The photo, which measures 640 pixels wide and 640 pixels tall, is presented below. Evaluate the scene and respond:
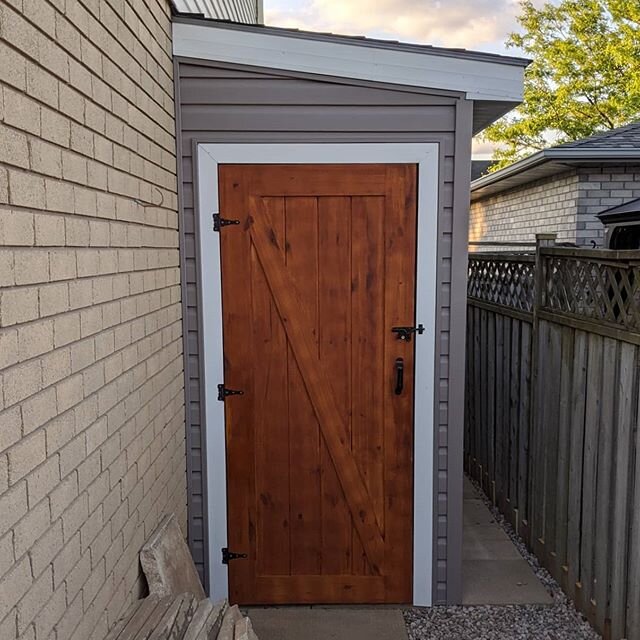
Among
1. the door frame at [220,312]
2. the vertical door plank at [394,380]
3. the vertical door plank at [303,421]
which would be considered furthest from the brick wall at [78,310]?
the vertical door plank at [394,380]

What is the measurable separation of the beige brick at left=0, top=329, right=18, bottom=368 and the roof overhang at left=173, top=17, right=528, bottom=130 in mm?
2077

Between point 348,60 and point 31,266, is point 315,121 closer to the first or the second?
point 348,60

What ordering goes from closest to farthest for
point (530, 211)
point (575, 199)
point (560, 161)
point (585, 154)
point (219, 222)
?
point (219, 222)
point (585, 154)
point (560, 161)
point (575, 199)
point (530, 211)

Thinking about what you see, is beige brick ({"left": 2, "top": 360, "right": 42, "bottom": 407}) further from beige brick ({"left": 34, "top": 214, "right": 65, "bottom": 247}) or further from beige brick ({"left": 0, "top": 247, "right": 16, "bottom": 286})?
beige brick ({"left": 34, "top": 214, "right": 65, "bottom": 247})

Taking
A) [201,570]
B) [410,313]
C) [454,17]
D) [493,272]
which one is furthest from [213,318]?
[454,17]

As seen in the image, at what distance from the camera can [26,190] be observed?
1.49 metres

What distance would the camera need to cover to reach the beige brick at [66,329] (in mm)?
1657

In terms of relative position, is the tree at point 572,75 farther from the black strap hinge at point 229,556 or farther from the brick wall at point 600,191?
the black strap hinge at point 229,556

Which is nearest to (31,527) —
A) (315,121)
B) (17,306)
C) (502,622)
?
(17,306)

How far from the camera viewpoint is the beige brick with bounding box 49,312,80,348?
5.44 feet

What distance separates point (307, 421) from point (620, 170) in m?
4.26

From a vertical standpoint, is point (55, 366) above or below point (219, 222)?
below

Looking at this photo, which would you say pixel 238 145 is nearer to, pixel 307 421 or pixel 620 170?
pixel 307 421

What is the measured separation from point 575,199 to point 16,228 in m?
5.74
